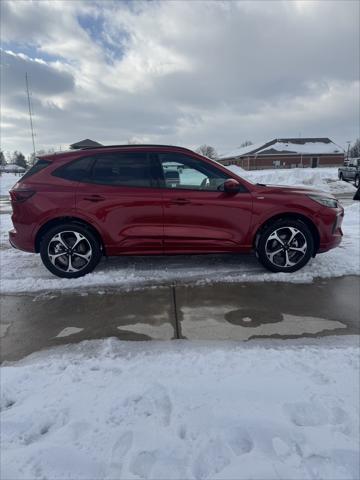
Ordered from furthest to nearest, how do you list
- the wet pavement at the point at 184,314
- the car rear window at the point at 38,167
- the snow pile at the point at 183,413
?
1. the car rear window at the point at 38,167
2. the wet pavement at the point at 184,314
3. the snow pile at the point at 183,413

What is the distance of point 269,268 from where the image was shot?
15.1ft

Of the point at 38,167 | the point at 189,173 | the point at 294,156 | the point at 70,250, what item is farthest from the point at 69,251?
the point at 294,156

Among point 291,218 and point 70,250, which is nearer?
point 70,250

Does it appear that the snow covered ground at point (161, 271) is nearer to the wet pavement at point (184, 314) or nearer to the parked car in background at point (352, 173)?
the wet pavement at point (184, 314)

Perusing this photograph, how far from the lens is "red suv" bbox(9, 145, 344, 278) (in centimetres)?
430

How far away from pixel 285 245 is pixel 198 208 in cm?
133

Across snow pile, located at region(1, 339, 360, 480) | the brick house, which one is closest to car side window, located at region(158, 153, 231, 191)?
snow pile, located at region(1, 339, 360, 480)

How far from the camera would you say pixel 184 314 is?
343cm

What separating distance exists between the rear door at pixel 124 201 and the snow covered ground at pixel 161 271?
41 centimetres

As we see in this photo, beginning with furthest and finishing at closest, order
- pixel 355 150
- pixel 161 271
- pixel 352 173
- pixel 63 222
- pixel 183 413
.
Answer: pixel 355 150 → pixel 352 173 → pixel 161 271 → pixel 63 222 → pixel 183 413

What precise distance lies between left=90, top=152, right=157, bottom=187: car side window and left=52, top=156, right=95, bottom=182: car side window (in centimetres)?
9

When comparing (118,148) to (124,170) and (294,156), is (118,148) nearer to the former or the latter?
(124,170)

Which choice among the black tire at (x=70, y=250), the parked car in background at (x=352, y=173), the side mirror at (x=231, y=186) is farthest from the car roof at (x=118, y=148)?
the parked car in background at (x=352, y=173)

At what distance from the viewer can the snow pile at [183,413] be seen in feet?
5.75
